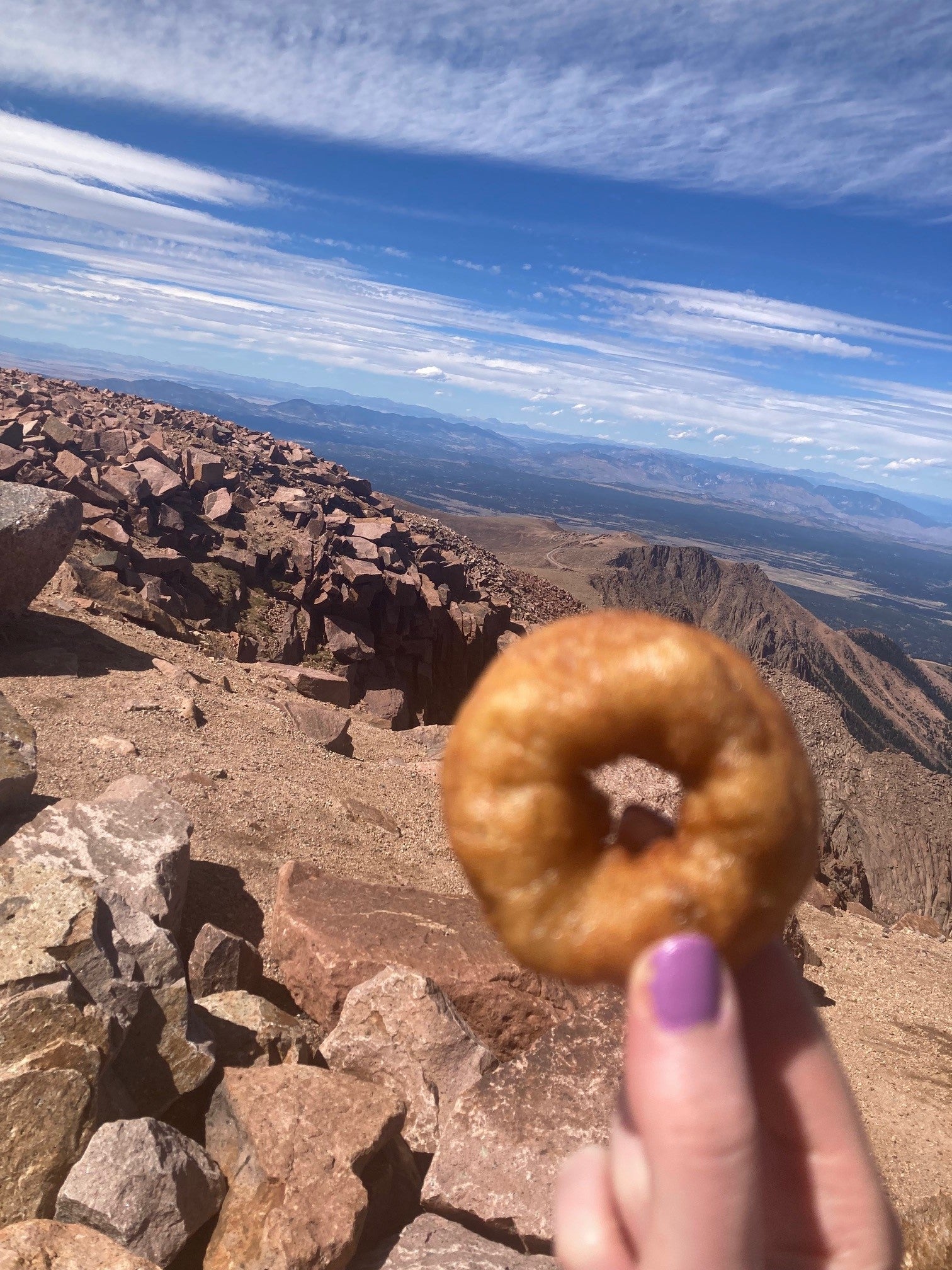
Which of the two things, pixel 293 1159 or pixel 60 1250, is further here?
pixel 293 1159

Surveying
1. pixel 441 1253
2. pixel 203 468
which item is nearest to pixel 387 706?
pixel 203 468

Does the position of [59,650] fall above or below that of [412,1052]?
above

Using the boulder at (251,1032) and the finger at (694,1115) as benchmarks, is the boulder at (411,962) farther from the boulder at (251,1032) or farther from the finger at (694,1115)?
the finger at (694,1115)

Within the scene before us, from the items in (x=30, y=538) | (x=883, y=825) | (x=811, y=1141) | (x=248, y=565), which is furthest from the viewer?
(x=248, y=565)

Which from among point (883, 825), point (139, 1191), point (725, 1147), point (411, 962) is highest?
point (725, 1147)

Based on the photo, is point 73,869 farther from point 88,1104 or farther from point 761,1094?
point 761,1094

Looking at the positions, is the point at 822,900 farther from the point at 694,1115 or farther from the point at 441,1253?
the point at 694,1115

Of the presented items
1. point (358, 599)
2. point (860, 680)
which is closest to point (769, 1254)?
point (358, 599)
